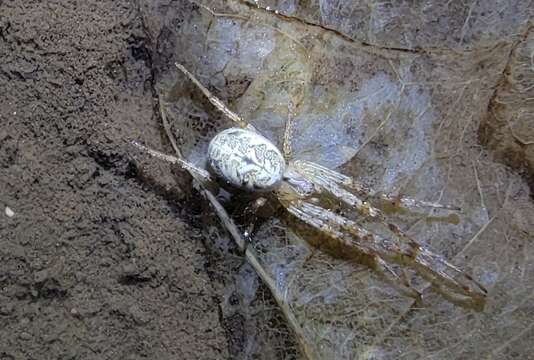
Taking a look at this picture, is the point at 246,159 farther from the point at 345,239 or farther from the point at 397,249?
the point at 397,249

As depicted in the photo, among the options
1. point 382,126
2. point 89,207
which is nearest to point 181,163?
point 89,207

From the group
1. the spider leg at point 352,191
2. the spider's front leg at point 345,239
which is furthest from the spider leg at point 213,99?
the spider's front leg at point 345,239

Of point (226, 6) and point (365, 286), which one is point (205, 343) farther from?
→ point (226, 6)

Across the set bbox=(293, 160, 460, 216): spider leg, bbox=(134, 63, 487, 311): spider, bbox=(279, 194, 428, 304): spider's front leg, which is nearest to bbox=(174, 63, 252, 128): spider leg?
bbox=(134, 63, 487, 311): spider

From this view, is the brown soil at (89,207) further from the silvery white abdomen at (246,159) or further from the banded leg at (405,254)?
the banded leg at (405,254)

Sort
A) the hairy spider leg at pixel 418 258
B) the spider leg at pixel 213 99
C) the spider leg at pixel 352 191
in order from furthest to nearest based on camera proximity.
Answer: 1. the spider leg at pixel 213 99
2. the spider leg at pixel 352 191
3. the hairy spider leg at pixel 418 258

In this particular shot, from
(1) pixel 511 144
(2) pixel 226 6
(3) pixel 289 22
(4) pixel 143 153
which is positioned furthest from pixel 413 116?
(4) pixel 143 153
